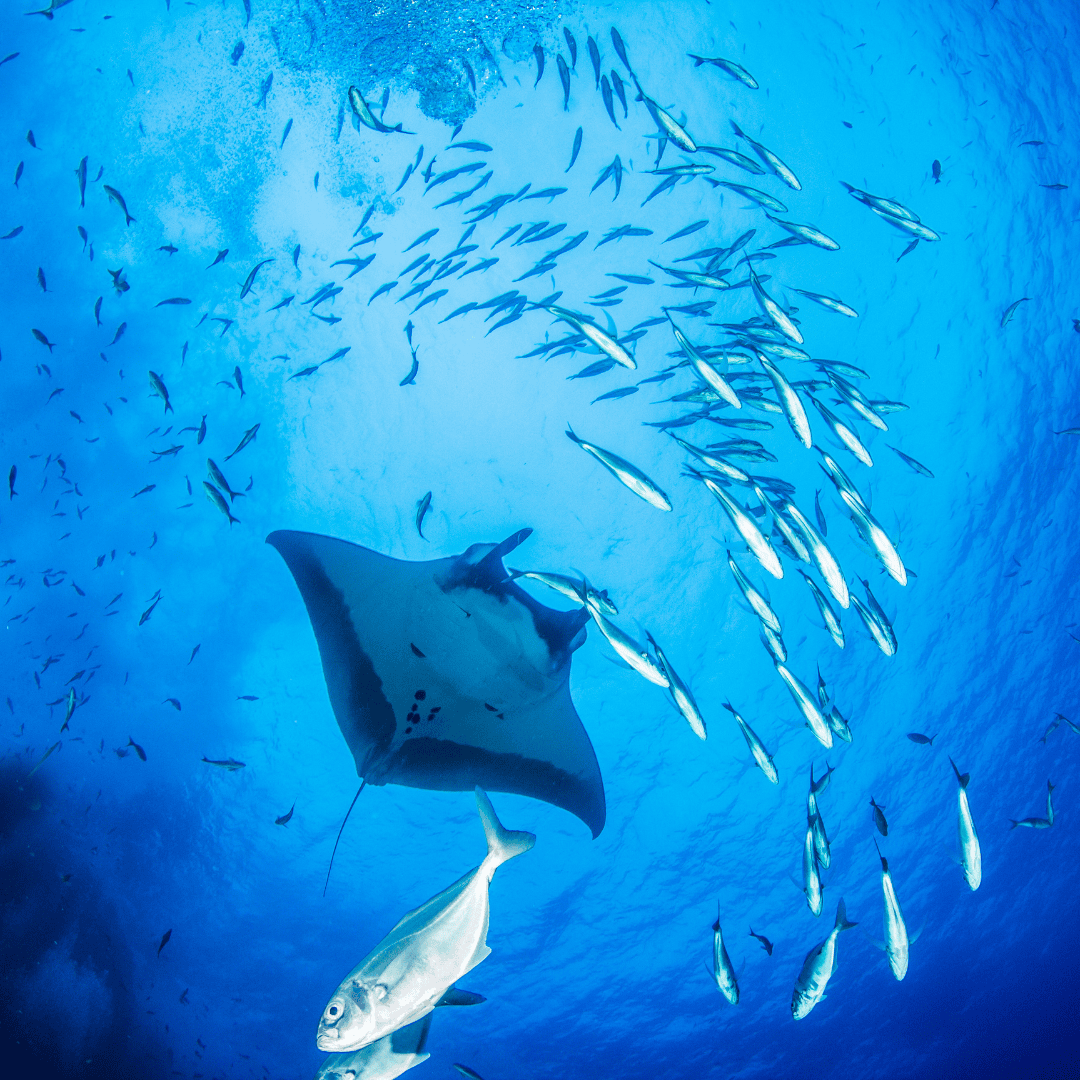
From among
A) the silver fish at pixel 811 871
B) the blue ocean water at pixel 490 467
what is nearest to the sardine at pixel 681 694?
the silver fish at pixel 811 871

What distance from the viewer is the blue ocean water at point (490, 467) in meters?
10.5

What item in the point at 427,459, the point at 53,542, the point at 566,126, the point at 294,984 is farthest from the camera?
the point at 294,984

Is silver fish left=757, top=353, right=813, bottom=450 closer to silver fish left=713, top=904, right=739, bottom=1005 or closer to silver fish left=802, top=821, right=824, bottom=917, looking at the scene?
silver fish left=802, top=821, right=824, bottom=917

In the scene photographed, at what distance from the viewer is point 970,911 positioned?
23078mm

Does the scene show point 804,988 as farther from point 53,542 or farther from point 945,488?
point 53,542

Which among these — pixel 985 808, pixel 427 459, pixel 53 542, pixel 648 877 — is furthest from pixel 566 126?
pixel 985 808

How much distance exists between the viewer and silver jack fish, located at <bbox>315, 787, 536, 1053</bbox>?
9.55ft

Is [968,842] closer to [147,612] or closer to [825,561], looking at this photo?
[825,561]

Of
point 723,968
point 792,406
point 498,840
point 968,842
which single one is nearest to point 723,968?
point 723,968

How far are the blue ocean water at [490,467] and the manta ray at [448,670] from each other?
8.81ft

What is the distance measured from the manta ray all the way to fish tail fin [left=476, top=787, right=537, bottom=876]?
2.72 feet

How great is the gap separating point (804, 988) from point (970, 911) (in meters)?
27.6

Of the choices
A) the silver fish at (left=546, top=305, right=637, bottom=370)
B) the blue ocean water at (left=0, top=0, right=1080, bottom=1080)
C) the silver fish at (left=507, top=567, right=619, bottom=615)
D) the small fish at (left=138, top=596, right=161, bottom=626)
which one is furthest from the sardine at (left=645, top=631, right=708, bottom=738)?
the small fish at (left=138, top=596, right=161, bottom=626)

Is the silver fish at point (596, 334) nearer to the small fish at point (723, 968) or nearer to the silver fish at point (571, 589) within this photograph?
the silver fish at point (571, 589)
